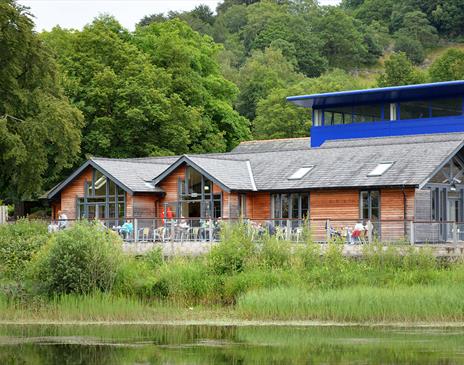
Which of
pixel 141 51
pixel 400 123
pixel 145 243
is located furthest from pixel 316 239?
pixel 141 51

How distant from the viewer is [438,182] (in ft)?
148

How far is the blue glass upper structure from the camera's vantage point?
5438 cm

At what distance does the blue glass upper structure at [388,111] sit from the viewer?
54375 mm

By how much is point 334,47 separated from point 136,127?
3096 inches

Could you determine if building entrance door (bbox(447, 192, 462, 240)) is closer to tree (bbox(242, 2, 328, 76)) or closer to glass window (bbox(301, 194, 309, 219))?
glass window (bbox(301, 194, 309, 219))

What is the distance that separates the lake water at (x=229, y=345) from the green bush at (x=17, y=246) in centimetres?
675

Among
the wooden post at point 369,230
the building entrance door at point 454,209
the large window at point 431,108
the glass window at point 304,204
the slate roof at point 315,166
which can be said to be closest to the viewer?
the wooden post at point 369,230

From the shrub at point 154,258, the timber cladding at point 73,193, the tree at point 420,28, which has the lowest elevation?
the shrub at point 154,258

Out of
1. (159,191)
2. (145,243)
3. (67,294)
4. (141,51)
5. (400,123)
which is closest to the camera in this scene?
(67,294)

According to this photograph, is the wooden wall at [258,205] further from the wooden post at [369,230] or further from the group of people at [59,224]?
the wooden post at [369,230]

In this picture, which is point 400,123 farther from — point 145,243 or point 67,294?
point 67,294

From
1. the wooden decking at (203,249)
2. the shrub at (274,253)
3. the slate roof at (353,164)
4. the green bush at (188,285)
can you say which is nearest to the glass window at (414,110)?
the slate roof at (353,164)

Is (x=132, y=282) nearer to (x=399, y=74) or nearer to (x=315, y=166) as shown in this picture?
(x=315, y=166)

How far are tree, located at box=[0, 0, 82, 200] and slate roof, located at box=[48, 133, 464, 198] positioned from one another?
1787mm
